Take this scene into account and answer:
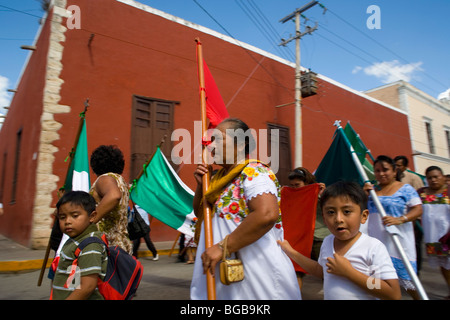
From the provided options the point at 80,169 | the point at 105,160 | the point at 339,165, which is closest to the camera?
the point at 105,160

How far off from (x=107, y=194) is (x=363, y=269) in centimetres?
171

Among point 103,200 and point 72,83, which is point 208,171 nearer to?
point 103,200

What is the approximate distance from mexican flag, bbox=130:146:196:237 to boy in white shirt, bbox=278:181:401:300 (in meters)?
3.68

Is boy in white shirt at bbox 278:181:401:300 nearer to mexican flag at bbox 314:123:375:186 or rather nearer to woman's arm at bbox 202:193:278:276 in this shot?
woman's arm at bbox 202:193:278:276

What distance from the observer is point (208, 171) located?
203 centimetres

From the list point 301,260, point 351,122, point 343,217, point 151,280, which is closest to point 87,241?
point 301,260

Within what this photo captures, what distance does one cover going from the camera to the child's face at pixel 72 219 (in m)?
1.85

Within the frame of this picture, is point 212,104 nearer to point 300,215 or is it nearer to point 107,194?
point 107,194

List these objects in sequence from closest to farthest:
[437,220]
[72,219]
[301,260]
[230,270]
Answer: [230,270] → [301,260] → [72,219] → [437,220]

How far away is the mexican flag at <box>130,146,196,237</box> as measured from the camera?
5.14 metres

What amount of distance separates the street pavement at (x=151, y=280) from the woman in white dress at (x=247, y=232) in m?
2.22

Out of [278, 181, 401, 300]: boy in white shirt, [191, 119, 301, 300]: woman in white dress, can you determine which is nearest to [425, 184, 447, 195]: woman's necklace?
[278, 181, 401, 300]: boy in white shirt

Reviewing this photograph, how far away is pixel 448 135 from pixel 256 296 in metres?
25.9

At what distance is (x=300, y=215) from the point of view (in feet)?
12.5
